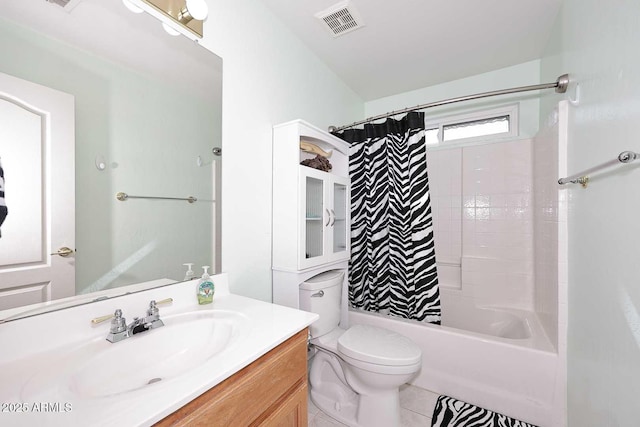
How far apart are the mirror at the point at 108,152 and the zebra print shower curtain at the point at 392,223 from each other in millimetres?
1181

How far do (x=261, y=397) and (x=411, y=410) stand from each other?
124 centimetres

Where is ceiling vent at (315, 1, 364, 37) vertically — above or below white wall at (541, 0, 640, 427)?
above

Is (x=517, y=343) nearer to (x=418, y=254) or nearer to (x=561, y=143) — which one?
(x=418, y=254)

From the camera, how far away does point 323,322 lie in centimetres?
160

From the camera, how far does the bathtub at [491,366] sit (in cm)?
142

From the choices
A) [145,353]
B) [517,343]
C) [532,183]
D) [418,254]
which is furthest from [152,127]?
[532,183]

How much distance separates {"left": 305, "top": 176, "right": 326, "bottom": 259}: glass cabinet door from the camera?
153 centimetres

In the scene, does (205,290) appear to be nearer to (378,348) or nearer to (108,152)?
(108,152)

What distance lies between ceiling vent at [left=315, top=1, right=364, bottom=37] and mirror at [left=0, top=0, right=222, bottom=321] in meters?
0.79

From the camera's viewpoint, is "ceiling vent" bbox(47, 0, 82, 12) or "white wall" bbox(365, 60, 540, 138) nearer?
"ceiling vent" bbox(47, 0, 82, 12)

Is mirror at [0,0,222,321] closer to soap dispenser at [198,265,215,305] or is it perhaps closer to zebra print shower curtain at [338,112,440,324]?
soap dispenser at [198,265,215,305]

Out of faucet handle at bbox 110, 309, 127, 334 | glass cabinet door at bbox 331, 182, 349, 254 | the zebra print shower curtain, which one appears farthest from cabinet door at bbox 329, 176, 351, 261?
faucet handle at bbox 110, 309, 127, 334

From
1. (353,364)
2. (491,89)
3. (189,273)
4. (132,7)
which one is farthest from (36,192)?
(491,89)

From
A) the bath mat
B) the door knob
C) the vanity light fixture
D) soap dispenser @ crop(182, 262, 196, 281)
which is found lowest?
the bath mat
